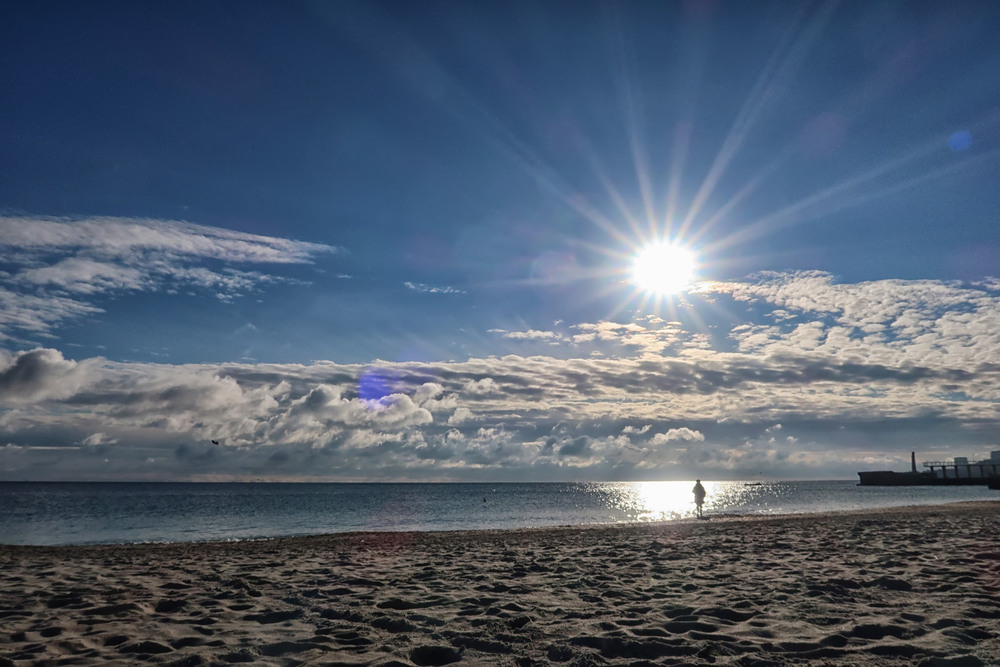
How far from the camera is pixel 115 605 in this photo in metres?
7.46

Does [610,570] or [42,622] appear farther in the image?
[610,570]

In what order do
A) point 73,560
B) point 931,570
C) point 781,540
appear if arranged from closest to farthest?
1. point 931,570
2. point 73,560
3. point 781,540

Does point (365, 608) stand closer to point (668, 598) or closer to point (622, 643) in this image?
point (622, 643)

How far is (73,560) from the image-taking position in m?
13.1

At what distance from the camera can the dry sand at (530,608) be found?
17.2ft

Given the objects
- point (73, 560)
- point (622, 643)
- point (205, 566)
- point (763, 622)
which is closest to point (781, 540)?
point (763, 622)

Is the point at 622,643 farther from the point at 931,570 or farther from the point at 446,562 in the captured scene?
the point at 446,562

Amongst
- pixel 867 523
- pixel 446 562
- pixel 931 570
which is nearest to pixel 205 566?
pixel 446 562

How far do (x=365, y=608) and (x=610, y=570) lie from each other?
4529 millimetres

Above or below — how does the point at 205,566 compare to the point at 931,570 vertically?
below

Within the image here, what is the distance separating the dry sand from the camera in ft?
17.2

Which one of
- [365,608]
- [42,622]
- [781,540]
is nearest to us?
[42,622]

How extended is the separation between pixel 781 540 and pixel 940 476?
109 metres

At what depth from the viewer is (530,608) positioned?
706 centimetres
